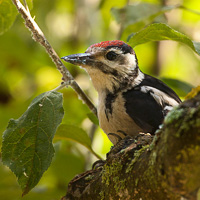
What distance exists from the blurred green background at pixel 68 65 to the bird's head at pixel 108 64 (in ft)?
2.59

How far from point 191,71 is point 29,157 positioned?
4.13 m

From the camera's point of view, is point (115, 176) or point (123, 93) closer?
point (115, 176)

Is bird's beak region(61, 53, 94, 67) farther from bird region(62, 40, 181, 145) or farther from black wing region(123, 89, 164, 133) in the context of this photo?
black wing region(123, 89, 164, 133)

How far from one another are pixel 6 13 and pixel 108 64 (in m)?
0.80

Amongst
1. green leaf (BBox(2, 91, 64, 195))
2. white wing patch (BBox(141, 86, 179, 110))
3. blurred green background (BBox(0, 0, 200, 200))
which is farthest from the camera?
blurred green background (BBox(0, 0, 200, 200))

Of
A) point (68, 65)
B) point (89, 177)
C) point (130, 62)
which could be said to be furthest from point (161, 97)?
point (68, 65)

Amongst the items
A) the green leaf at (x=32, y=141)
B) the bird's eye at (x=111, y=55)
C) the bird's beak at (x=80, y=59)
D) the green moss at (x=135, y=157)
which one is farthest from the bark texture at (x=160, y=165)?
the bird's eye at (x=111, y=55)

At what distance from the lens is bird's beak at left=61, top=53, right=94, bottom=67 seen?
2811 mm

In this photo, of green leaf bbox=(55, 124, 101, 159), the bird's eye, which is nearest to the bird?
the bird's eye

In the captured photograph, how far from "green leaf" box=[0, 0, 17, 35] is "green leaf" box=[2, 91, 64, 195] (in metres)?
0.83

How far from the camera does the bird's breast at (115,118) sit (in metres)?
2.74

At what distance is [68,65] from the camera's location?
470 centimetres

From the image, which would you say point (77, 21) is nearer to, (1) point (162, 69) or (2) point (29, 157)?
(1) point (162, 69)

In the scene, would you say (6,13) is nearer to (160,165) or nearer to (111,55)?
(111,55)
